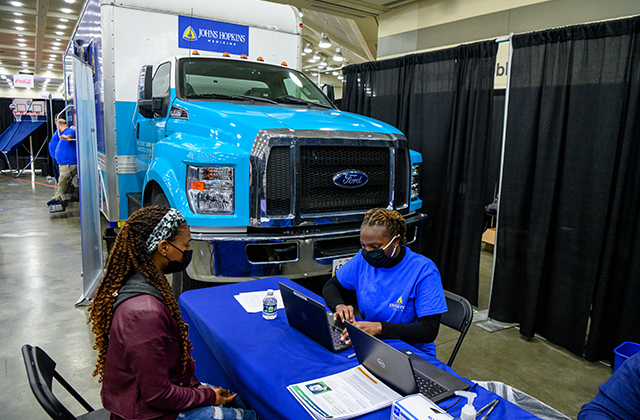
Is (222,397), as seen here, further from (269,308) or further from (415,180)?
(415,180)

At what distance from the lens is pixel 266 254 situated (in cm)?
Result: 347

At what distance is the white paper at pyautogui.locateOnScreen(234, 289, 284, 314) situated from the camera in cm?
→ 249

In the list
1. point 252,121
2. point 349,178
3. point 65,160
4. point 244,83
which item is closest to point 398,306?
point 349,178

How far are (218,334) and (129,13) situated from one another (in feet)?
13.4

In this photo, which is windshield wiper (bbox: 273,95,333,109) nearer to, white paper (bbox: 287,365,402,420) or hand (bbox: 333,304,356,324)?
hand (bbox: 333,304,356,324)

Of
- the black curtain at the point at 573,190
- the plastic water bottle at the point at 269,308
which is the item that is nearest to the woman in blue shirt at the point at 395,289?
the plastic water bottle at the point at 269,308

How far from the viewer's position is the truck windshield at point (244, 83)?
14.4ft

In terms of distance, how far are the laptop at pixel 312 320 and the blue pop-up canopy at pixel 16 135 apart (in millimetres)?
19030

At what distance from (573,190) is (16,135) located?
65.2 ft

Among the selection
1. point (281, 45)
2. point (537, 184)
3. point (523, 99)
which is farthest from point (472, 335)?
point (281, 45)

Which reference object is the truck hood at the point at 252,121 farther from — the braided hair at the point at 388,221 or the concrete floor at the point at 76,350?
the concrete floor at the point at 76,350

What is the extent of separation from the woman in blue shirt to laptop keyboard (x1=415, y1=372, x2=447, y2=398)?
1.42 ft

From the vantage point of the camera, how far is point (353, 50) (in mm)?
18062

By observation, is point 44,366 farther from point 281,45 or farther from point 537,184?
point 281,45
